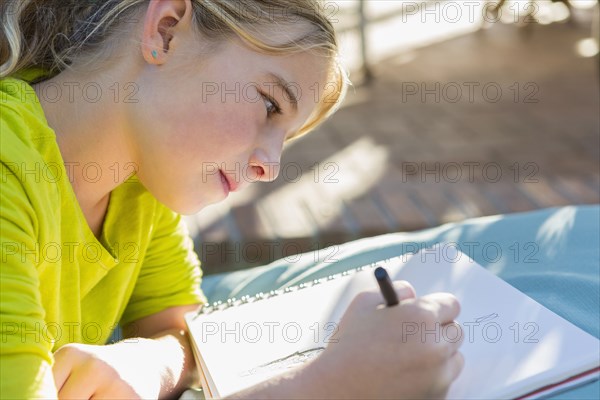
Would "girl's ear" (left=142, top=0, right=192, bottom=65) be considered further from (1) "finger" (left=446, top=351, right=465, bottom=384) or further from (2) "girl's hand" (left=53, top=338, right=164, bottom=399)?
(1) "finger" (left=446, top=351, right=465, bottom=384)

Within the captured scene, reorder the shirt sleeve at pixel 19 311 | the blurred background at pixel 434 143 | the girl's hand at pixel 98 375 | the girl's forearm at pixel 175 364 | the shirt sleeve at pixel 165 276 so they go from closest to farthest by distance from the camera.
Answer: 1. the shirt sleeve at pixel 19 311
2. the girl's hand at pixel 98 375
3. the girl's forearm at pixel 175 364
4. the shirt sleeve at pixel 165 276
5. the blurred background at pixel 434 143

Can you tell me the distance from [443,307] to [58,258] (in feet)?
Answer: 1.56

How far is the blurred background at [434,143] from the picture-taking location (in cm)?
223

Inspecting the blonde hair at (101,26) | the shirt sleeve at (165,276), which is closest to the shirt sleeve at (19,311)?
the blonde hair at (101,26)

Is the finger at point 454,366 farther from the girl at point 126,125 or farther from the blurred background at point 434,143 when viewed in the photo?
the blurred background at point 434,143

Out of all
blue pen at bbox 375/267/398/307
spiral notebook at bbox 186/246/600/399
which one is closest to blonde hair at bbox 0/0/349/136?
spiral notebook at bbox 186/246/600/399

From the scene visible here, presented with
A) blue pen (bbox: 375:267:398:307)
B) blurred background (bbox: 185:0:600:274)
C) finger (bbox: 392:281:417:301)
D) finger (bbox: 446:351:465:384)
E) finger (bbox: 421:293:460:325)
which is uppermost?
blue pen (bbox: 375:267:398:307)

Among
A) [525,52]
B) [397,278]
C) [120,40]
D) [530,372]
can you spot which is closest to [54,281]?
[120,40]

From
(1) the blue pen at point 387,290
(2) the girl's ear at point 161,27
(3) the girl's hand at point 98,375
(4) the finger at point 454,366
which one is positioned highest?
(2) the girl's ear at point 161,27

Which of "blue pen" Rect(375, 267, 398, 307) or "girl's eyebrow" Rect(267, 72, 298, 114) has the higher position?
"girl's eyebrow" Rect(267, 72, 298, 114)

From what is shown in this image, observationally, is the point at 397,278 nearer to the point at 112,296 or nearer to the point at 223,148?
the point at 223,148

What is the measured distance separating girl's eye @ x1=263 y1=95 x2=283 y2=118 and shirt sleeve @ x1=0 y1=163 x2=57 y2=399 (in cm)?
35

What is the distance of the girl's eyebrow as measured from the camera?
103 cm

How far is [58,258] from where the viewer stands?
0.97 metres
